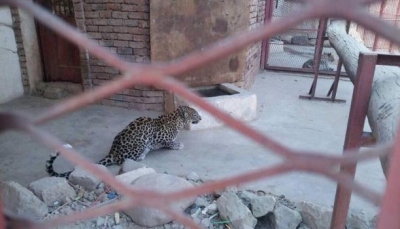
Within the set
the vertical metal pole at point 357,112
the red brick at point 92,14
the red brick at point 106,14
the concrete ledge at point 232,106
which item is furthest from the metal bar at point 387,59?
the red brick at point 92,14

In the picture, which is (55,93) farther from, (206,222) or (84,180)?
(206,222)

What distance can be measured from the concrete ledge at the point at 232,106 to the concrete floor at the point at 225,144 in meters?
0.09

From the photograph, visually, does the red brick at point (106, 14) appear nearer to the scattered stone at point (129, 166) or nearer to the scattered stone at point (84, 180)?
the scattered stone at point (129, 166)

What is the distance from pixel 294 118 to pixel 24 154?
122 inches

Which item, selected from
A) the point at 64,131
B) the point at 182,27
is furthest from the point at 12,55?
the point at 182,27

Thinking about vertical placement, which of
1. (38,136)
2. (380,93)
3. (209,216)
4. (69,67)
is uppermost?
(38,136)

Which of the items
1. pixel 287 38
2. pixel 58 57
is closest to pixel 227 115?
pixel 58 57

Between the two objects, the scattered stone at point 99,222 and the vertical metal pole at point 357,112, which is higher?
the vertical metal pole at point 357,112

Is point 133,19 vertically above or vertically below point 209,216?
above

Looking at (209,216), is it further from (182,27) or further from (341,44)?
(182,27)

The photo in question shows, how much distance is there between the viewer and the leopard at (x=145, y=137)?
313cm

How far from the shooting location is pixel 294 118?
439cm

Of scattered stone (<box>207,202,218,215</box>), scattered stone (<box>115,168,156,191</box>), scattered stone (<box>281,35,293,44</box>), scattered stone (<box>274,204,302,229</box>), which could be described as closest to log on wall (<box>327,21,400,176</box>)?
scattered stone (<box>274,204,302,229</box>)

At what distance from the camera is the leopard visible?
3.13 m
